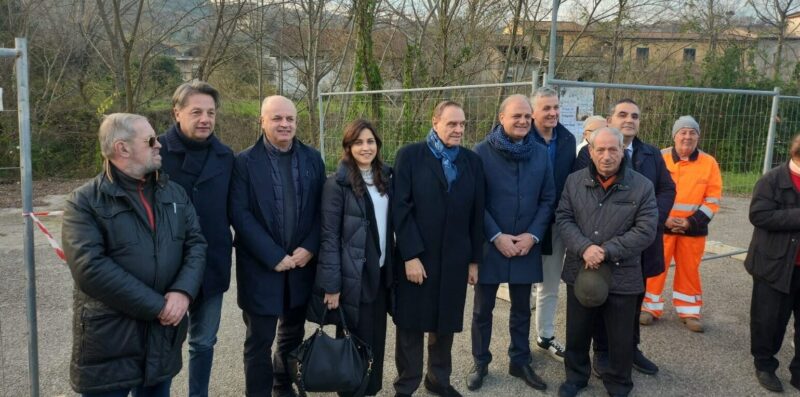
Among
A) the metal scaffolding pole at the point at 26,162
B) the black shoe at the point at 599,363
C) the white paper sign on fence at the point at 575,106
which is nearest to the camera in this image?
the metal scaffolding pole at the point at 26,162

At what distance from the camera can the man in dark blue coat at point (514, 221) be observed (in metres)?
3.63

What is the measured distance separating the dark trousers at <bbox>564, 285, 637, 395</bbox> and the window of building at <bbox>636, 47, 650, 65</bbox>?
18030 millimetres

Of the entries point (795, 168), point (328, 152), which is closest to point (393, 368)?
point (795, 168)

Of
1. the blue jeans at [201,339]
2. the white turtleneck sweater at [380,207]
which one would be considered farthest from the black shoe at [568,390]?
the blue jeans at [201,339]

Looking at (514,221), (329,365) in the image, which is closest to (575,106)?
(514,221)

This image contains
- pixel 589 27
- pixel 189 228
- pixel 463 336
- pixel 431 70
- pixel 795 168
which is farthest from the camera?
pixel 589 27

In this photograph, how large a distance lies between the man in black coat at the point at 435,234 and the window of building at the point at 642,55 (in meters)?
18.2

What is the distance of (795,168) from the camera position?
3.65 metres

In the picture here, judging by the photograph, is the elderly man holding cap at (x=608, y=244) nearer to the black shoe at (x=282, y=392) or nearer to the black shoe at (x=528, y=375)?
the black shoe at (x=528, y=375)

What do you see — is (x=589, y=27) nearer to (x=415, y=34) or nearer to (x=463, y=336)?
(x=415, y=34)

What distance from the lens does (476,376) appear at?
3.71 metres

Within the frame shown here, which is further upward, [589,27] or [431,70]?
[589,27]

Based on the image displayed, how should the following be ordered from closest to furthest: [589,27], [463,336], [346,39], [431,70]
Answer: [463,336]
[431,70]
[346,39]
[589,27]

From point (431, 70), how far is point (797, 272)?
1158 centimetres
